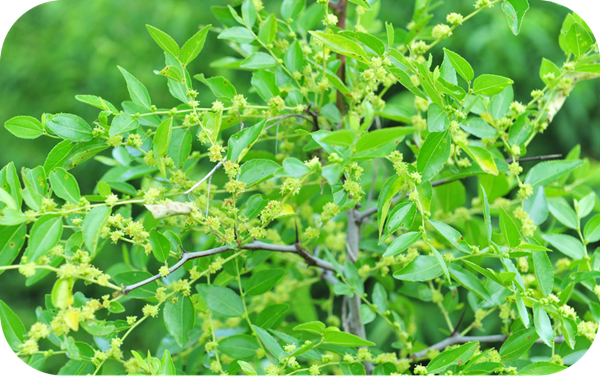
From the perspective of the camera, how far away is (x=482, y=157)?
0.54 metres

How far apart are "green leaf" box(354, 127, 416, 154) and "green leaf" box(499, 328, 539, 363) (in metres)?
0.31

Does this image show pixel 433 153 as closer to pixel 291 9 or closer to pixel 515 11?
pixel 515 11

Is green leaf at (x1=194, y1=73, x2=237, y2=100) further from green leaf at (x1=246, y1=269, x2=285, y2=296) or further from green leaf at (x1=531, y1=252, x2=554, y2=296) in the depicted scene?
green leaf at (x1=531, y1=252, x2=554, y2=296)

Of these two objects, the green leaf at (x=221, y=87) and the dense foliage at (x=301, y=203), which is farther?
the green leaf at (x=221, y=87)

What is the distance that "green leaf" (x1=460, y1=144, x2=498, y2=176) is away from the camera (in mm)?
534

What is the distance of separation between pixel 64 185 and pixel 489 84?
0.44 meters

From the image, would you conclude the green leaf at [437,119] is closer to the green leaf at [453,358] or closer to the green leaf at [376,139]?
the green leaf at [376,139]

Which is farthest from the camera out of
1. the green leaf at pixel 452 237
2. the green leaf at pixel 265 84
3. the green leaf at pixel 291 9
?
the green leaf at pixel 291 9

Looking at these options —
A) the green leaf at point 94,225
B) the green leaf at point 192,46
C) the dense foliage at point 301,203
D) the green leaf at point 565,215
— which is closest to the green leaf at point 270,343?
the dense foliage at point 301,203

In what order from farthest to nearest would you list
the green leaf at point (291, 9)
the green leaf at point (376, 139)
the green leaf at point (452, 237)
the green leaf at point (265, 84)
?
the green leaf at point (291, 9), the green leaf at point (265, 84), the green leaf at point (452, 237), the green leaf at point (376, 139)

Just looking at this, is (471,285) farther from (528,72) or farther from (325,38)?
(528,72)

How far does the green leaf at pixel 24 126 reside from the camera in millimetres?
562

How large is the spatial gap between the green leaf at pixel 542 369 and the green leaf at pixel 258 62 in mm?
476

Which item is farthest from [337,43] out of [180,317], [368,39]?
[180,317]
